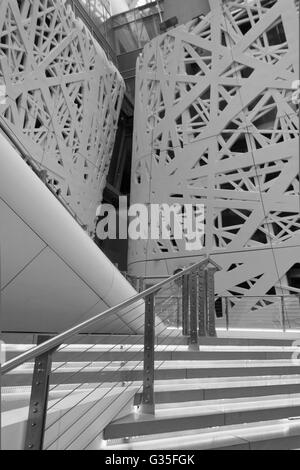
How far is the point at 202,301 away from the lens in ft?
17.3

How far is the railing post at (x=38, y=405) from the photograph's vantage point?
1645 mm

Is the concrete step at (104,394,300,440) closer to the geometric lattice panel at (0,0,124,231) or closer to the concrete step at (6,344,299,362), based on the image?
the concrete step at (6,344,299,362)

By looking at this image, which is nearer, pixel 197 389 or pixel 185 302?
pixel 197 389

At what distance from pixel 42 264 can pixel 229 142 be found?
9.51 m

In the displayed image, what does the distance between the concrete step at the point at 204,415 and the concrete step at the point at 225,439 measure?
0.05 metres

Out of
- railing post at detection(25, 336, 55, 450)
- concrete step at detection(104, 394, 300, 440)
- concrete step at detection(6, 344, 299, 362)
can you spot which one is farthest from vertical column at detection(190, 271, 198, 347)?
railing post at detection(25, 336, 55, 450)

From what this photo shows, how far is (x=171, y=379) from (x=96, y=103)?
13.3 m

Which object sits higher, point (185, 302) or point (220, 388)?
point (185, 302)

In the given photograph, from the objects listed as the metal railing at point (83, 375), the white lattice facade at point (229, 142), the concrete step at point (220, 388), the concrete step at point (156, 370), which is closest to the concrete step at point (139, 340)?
the metal railing at point (83, 375)

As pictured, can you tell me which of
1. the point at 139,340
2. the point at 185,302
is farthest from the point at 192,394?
the point at 185,302

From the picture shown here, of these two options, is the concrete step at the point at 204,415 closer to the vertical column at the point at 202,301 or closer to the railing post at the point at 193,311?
the railing post at the point at 193,311

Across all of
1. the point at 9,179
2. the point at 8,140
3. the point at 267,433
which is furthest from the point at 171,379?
the point at 8,140

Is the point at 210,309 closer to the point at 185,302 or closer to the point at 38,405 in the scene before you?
the point at 185,302
